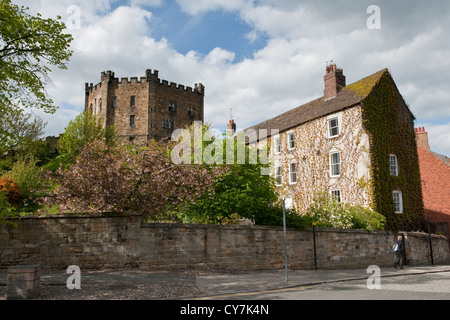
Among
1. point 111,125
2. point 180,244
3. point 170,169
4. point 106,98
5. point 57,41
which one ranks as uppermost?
point 106,98

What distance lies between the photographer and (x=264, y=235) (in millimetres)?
15555

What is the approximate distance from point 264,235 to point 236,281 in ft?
13.8

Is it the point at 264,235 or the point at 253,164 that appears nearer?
the point at 264,235

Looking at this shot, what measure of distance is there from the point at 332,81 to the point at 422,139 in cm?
1384

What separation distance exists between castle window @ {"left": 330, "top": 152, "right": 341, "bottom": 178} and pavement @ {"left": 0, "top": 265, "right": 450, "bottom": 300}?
13.3m

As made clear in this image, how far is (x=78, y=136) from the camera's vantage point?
44.8m

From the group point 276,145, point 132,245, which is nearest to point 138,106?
point 276,145

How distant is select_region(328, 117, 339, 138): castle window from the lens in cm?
2619

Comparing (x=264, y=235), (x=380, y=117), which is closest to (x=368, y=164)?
(x=380, y=117)

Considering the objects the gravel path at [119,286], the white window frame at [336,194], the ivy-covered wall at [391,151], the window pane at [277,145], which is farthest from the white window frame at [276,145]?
the gravel path at [119,286]

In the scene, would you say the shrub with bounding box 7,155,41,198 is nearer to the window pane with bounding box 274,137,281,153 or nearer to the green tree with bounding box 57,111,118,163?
the green tree with bounding box 57,111,118,163
